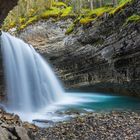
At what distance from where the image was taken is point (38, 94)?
90.1 feet

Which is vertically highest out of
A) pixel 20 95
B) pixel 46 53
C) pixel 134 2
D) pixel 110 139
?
pixel 134 2

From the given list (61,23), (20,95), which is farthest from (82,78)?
(61,23)

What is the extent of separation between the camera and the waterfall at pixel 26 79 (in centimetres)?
2517

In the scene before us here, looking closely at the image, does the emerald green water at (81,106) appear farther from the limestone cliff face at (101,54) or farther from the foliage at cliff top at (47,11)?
the foliage at cliff top at (47,11)

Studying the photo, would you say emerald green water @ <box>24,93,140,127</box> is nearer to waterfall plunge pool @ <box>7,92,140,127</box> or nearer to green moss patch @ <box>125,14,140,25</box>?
waterfall plunge pool @ <box>7,92,140,127</box>

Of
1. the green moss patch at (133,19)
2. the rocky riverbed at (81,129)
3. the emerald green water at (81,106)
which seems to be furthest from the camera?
the green moss patch at (133,19)

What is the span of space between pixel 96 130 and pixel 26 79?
13487 mm

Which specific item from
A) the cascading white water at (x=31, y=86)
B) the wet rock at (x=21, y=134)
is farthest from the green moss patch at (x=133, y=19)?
the wet rock at (x=21, y=134)

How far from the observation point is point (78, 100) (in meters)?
27.6

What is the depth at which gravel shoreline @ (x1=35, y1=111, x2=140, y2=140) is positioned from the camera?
1422 centimetres

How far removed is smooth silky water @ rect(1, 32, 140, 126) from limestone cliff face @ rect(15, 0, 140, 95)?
115 cm

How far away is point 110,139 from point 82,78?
1703 centimetres

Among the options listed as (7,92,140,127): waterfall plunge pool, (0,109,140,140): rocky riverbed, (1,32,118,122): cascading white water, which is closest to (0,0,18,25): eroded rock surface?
(0,109,140,140): rocky riverbed

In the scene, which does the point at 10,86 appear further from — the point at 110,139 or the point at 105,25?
the point at 110,139
